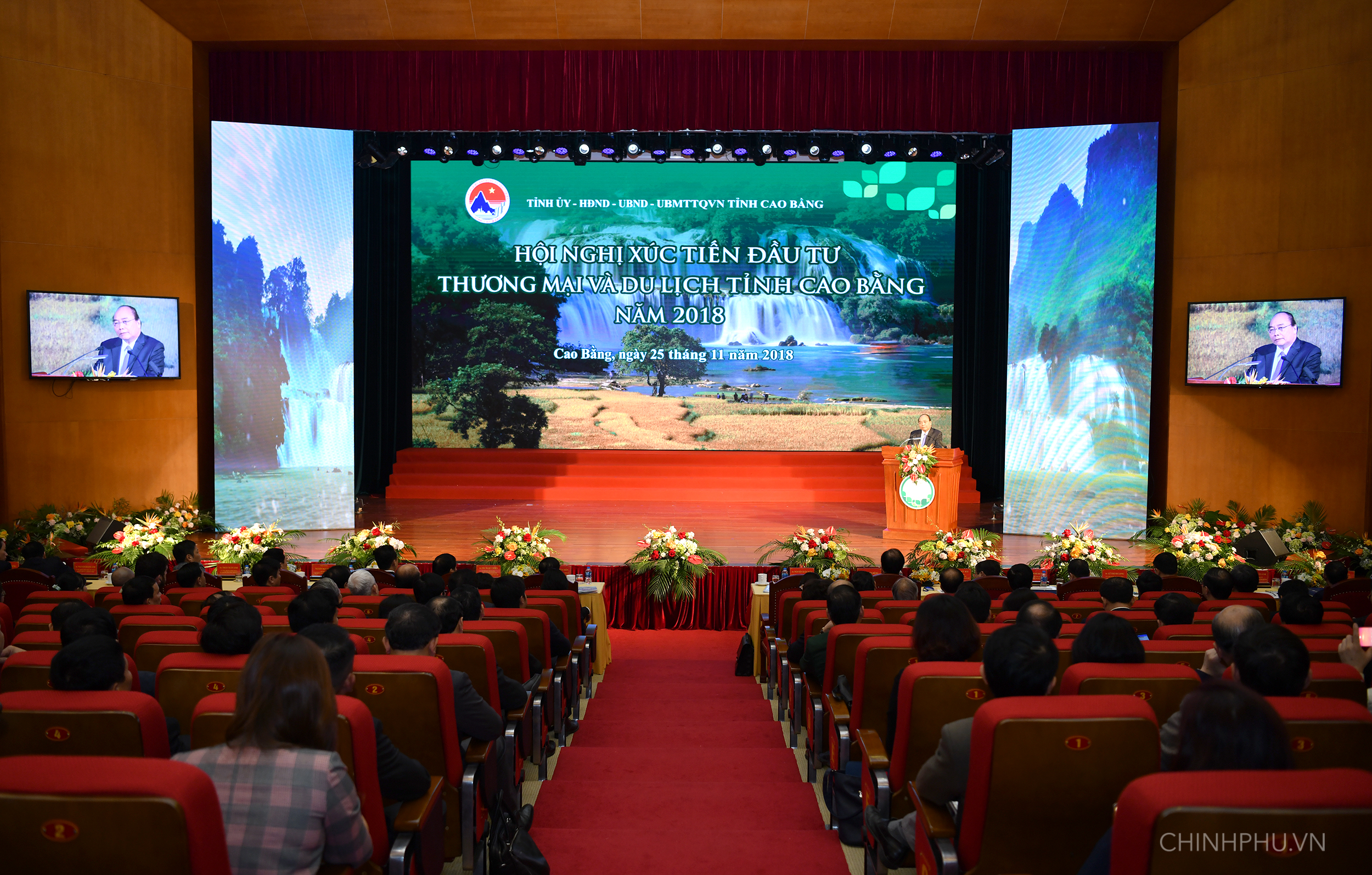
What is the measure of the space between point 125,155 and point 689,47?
5975 mm

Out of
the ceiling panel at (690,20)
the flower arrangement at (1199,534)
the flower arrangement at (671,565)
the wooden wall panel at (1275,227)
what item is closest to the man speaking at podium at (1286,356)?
the wooden wall panel at (1275,227)

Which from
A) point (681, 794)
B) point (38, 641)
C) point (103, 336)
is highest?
point (103, 336)

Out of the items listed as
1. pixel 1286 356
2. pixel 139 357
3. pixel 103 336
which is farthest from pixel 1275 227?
pixel 103 336

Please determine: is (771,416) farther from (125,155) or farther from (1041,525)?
(125,155)

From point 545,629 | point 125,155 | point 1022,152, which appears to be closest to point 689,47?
point 1022,152

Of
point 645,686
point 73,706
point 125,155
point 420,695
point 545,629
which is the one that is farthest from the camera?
point 125,155

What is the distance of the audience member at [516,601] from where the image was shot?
15.2ft

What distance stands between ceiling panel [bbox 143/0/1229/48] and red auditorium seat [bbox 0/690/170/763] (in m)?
9.61

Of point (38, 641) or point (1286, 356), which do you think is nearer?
point (38, 641)

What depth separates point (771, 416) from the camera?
1451 centimetres

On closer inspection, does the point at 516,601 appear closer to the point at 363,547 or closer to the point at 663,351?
the point at 363,547

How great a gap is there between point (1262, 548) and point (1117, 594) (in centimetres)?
384

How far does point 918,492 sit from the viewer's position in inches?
379

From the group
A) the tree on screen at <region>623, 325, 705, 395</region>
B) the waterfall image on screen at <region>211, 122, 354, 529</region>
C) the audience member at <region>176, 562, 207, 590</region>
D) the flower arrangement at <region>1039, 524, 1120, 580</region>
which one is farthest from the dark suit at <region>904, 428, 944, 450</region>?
the audience member at <region>176, 562, 207, 590</region>
